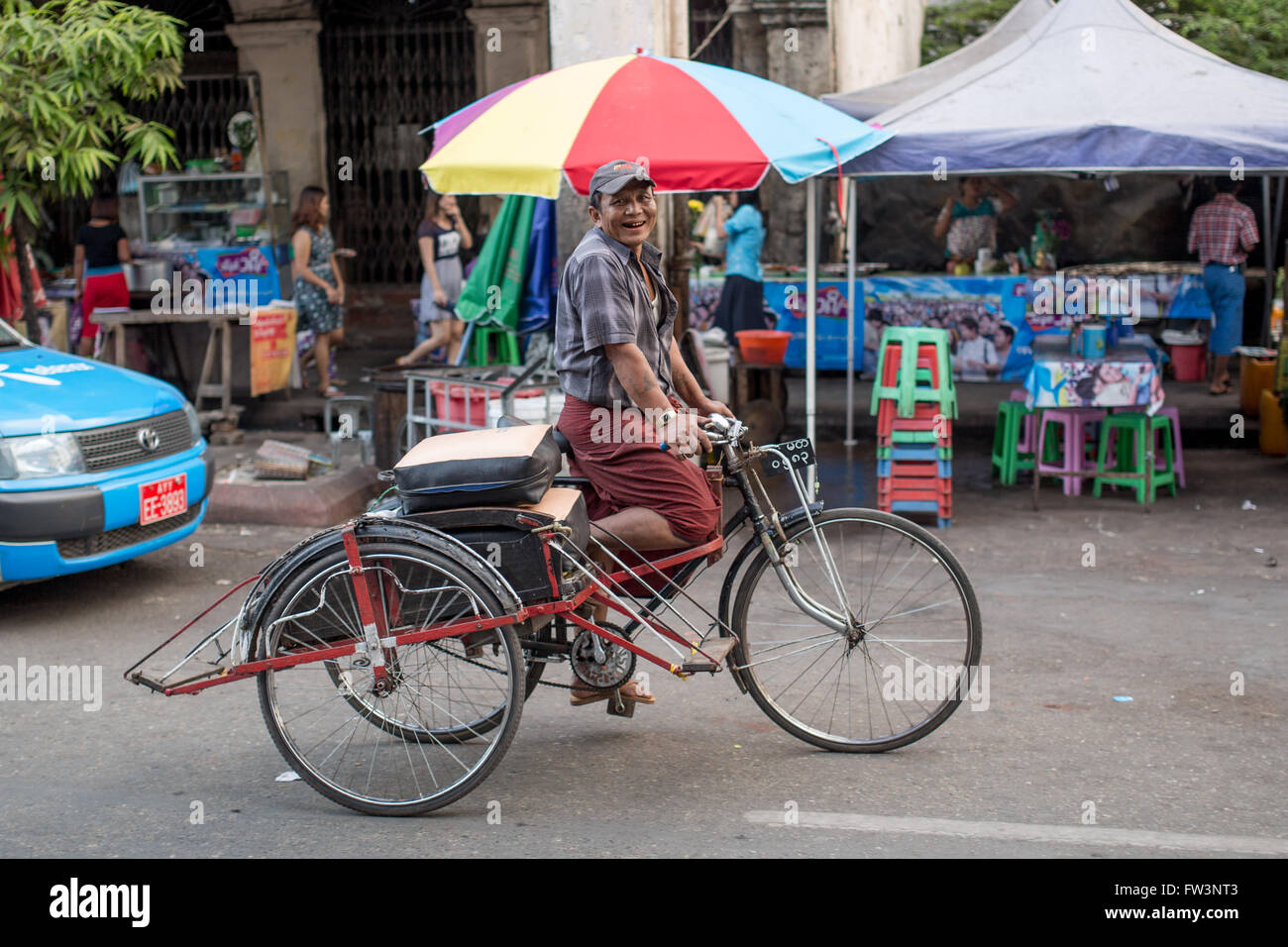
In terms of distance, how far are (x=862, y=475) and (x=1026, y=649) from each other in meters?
3.77

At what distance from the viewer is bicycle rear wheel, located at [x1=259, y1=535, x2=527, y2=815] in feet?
12.7

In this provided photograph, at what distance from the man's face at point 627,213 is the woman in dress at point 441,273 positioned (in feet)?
22.8

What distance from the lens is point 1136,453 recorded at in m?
8.57

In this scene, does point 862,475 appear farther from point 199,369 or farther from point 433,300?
point 199,369

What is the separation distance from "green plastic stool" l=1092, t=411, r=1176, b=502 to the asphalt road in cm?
190

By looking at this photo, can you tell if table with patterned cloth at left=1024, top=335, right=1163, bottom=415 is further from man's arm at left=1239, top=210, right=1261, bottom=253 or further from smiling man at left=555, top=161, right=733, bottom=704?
smiling man at left=555, top=161, right=733, bottom=704

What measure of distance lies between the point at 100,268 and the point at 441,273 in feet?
9.06

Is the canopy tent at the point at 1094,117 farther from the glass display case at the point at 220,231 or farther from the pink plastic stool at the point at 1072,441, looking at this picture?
the glass display case at the point at 220,231

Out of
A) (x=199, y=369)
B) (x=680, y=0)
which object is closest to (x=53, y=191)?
(x=199, y=369)

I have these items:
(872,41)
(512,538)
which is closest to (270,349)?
(512,538)

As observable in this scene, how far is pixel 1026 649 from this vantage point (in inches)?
225

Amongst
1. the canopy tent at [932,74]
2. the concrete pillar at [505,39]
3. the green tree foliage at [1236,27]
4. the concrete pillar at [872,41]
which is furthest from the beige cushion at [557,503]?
the green tree foliage at [1236,27]

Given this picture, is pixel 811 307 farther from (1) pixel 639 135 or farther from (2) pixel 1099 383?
(1) pixel 639 135
